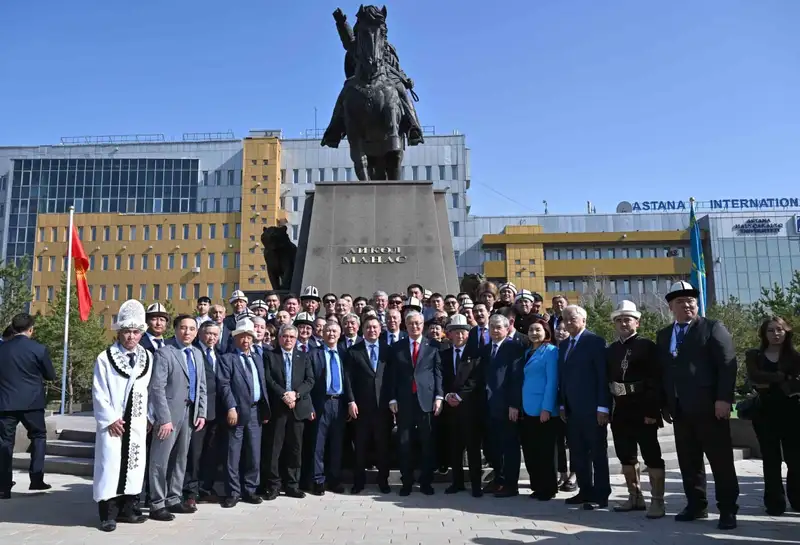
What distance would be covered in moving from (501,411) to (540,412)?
0.47 meters

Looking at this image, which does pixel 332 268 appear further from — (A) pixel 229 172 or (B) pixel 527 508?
(A) pixel 229 172

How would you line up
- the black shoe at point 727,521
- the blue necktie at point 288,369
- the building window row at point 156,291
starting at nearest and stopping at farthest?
1. the black shoe at point 727,521
2. the blue necktie at point 288,369
3. the building window row at point 156,291

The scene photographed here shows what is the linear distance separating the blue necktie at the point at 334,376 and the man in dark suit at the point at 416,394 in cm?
65

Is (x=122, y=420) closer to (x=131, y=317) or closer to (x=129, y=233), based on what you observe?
(x=131, y=317)

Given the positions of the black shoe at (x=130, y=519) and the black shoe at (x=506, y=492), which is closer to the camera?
the black shoe at (x=130, y=519)

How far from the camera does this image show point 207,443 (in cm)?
736

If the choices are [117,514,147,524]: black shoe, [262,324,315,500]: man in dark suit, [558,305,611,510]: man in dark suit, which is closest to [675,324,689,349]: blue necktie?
[558,305,611,510]: man in dark suit

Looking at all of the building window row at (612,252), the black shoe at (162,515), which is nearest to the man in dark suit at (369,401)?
the black shoe at (162,515)

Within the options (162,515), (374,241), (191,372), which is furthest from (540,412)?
(374,241)

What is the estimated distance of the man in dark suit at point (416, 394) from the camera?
773cm

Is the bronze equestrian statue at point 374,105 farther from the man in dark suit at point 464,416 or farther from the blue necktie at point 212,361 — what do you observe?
the blue necktie at point 212,361

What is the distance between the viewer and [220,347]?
9.16 metres

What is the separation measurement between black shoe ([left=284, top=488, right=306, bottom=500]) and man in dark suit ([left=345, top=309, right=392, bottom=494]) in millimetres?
608

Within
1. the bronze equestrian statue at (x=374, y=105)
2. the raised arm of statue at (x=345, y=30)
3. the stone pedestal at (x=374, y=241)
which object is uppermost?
the raised arm of statue at (x=345, y=30)
